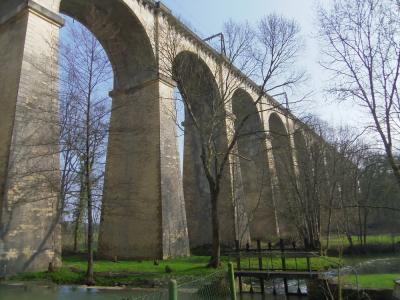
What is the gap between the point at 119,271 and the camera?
11984 mm

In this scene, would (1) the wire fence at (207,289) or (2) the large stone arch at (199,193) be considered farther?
(2) the large stone arch at (199,193)

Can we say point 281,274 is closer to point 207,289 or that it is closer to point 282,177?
point 207,289

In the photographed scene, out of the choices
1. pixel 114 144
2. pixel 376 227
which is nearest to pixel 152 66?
pixel 114 144

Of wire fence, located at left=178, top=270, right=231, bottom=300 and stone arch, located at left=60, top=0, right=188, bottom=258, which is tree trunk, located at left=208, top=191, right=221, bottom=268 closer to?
stone arch, located at left=60, top=0, right=188, bottom=258

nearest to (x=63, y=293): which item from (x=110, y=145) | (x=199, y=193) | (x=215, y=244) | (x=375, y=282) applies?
(x=215, y=244)

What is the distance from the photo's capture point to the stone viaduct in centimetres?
1154

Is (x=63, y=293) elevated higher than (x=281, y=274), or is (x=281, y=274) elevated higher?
(x=281, y=274)

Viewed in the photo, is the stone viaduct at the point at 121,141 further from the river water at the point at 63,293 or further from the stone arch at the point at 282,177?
the river water at the point at 63,293

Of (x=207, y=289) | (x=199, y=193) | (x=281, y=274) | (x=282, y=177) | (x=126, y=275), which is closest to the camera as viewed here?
(x=207, y=289)

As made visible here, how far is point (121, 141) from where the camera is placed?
18031 mm

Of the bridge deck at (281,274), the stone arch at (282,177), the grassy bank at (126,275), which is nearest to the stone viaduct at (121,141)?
the grassy bank at (126,275)

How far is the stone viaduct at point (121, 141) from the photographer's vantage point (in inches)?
454

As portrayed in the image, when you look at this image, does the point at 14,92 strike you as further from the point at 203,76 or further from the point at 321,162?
the point at 321,162

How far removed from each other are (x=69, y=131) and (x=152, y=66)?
657cm
